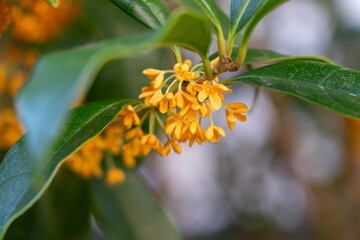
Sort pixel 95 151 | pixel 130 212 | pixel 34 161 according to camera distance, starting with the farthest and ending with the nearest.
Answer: pixel 130 212 < pixel 95 151 < pixel 34 161

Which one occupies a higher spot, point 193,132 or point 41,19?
point 41,19

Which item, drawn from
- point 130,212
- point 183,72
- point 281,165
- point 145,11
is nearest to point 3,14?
point 145,11

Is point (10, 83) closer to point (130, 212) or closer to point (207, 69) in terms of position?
point (130, 212)

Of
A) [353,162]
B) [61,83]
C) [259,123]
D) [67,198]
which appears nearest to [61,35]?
[67,198]

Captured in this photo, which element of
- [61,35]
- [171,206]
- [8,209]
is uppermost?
[61,35]

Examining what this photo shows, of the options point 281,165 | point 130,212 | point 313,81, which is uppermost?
point 313,81

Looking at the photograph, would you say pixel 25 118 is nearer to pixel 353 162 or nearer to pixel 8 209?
pixel 8 209

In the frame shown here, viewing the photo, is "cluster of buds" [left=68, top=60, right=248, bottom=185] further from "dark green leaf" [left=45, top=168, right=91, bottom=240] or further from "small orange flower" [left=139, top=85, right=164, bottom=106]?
"dark green leaf" [left=45, top=168, right=91, bottom=240]
